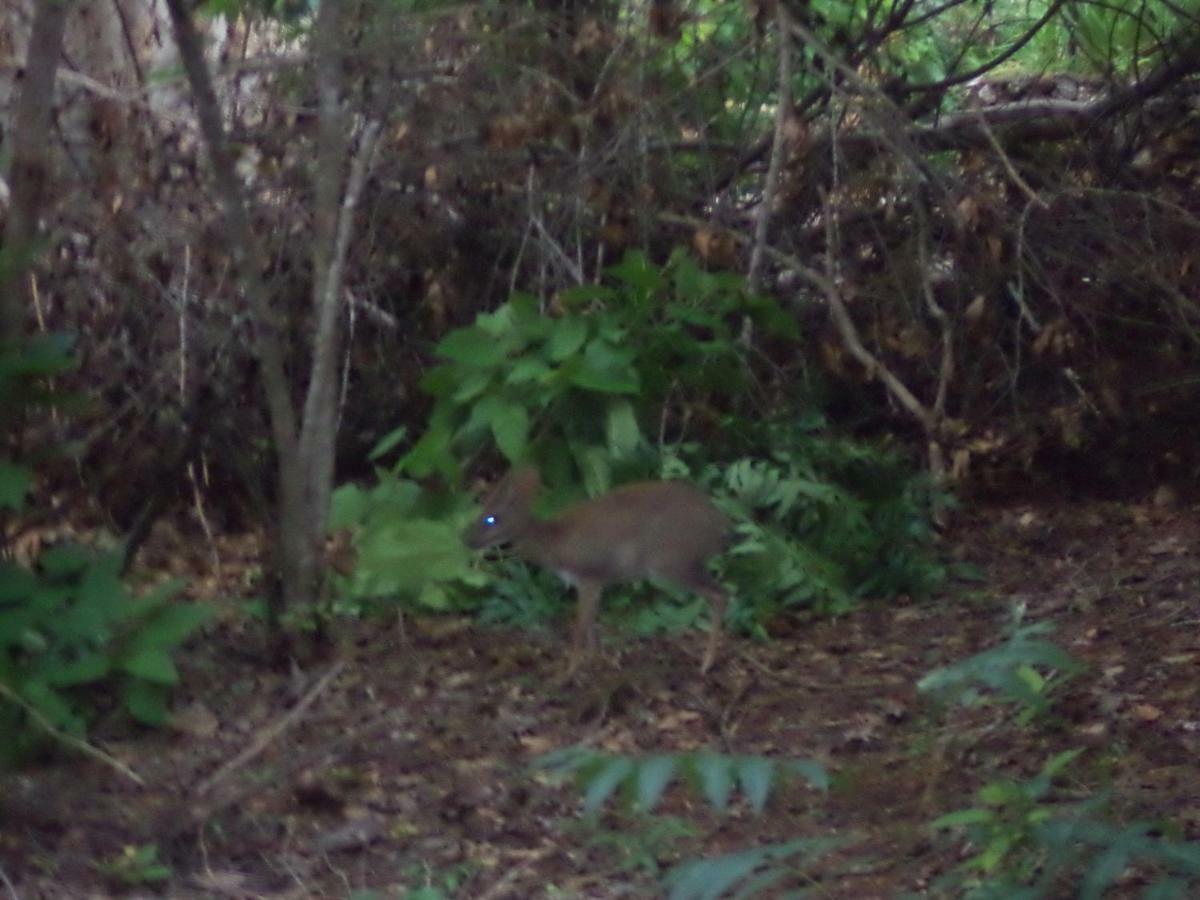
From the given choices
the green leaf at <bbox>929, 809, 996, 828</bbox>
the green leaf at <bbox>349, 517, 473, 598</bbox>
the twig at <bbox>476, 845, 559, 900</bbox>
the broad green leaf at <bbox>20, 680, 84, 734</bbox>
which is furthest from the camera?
the green leaf at <bbox>349, 517, 473, 598</bbox>

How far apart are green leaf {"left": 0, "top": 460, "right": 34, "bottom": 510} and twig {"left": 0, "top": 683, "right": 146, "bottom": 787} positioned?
0.56m

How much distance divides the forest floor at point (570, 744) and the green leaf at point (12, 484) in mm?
896

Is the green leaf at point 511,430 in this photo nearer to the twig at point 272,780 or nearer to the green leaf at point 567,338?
the green leaf at point 567,338

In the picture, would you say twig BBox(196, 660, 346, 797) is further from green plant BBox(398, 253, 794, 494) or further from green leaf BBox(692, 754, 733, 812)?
green leaf BBox(692, 754, 733, 812)

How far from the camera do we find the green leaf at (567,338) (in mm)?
7164

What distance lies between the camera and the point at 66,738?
5.12 m

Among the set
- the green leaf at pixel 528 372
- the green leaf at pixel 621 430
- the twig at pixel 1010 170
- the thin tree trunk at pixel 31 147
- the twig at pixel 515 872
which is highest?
the thin tree trunk at pixel 31 147

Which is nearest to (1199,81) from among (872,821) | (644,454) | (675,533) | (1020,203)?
(1020,203)

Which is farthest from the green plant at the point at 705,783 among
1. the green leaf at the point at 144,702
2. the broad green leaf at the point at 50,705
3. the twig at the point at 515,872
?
the green leaf at the point at 144,702

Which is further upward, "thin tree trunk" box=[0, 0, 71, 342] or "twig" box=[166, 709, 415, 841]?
"thin tree trunk" box=[0, 0, 71, 342]

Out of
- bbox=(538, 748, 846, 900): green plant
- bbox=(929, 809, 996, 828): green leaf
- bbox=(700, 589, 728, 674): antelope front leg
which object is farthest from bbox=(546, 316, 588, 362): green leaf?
bbox=(538, 748, 846, 900): green plant

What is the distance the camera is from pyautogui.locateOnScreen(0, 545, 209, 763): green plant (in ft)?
17.6

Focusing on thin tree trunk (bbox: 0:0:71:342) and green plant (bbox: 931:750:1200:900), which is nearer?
green plant (bbox: 931:750:1200:900)

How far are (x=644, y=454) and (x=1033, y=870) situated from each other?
11.6ft
